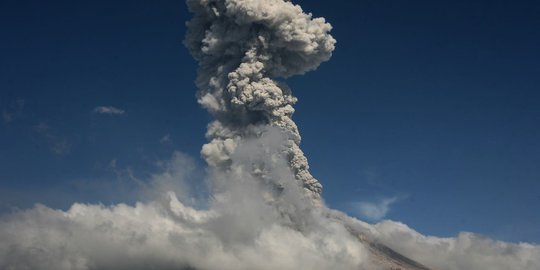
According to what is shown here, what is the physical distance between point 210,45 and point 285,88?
571 inches

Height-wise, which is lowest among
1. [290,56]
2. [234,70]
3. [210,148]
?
[210,148]

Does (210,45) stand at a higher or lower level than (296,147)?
higher

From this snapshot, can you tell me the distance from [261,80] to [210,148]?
1390cm

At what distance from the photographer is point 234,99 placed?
8850 centimetres

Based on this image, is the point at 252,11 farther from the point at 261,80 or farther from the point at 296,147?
the point at 296,147

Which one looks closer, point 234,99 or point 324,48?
point 234,99

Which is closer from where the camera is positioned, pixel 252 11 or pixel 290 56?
pixel 252 11

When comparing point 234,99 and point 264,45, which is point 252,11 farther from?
point 234,99

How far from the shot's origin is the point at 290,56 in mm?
97062

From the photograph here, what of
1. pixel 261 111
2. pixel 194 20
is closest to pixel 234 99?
pixel 261 111

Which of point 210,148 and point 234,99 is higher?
point 234,99

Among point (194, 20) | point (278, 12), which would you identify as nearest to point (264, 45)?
point (278, 12)

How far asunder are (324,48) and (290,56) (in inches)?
244

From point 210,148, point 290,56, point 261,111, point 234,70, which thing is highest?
point 290,56
